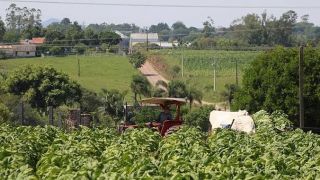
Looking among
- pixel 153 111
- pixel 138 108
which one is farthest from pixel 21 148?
pixel 138 108

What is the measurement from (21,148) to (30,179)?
3918mm

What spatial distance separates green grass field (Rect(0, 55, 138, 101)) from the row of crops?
55109mm

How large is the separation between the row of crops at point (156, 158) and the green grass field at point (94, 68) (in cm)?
5511

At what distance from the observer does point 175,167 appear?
10.7 metres

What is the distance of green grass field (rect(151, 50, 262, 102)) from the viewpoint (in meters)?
75.5

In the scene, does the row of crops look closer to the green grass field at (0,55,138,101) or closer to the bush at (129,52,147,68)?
the green grass field at (0,55,138,101)

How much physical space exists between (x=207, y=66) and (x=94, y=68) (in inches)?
482

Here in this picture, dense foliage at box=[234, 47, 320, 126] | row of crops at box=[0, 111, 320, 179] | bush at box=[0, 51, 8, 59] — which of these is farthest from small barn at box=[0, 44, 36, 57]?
row of crops at box=[0, 111, 320, 179]

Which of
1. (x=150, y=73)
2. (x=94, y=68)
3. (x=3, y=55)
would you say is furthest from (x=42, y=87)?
(x=3, y=55)

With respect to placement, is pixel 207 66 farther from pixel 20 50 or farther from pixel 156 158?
pixel 156 158

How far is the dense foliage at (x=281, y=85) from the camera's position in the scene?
118ft

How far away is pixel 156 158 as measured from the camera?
1405 centimetres

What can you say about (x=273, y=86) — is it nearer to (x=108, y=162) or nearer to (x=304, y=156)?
(x=304, y=156)

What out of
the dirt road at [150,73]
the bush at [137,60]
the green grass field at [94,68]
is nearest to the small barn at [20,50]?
the green grass field at [94,68]
